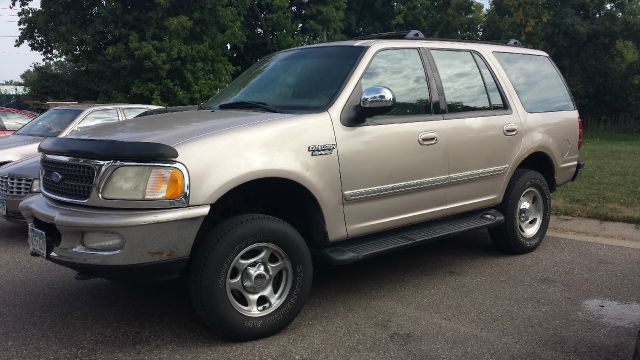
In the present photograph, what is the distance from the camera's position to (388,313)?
4219 millimetres

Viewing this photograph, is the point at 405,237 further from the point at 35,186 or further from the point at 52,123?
the point at 52,123

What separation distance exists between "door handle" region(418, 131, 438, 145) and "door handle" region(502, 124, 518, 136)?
96 cm

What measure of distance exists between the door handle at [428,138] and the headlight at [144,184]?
2.01 m

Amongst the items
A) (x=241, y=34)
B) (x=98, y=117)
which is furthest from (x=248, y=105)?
(x=241, y=34)

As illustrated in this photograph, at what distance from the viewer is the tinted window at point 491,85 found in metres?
5.37

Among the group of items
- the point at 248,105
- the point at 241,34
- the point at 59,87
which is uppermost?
the point at 241,34

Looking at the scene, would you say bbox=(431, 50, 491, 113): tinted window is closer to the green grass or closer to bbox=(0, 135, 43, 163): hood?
the green grass

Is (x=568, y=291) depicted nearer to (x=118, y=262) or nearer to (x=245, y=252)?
(x=245, y=252)

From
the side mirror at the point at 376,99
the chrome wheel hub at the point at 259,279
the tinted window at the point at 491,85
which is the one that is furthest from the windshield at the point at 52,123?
the tinted window at the point at 491,85

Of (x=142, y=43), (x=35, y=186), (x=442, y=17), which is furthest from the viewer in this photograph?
(x=442, y=17)

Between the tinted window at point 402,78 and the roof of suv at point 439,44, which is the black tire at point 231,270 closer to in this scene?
the tinted window at point 402,78

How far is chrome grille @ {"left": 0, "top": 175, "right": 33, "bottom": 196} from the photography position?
6094mm

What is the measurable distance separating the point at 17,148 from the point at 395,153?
5574 mm

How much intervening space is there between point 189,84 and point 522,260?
82.8ft
